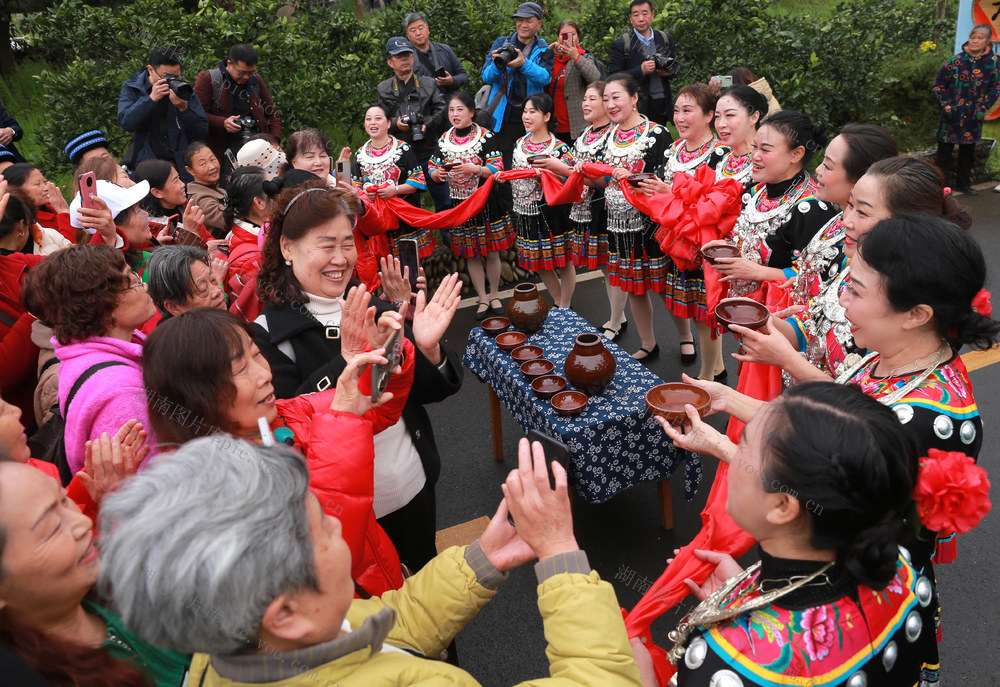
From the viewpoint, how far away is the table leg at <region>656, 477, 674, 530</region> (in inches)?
133

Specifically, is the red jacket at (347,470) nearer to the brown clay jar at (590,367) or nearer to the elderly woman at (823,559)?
the elderly woman at (823,559)

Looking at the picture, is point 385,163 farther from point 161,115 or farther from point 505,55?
point 161,115

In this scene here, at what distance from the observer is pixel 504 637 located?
9.57ft

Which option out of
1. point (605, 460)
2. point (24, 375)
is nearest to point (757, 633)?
point (605, 460)

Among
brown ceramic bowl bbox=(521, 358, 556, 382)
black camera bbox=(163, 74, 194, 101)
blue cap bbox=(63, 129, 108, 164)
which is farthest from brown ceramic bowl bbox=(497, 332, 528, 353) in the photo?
black camera bbox=(163, 74, 194, 101)

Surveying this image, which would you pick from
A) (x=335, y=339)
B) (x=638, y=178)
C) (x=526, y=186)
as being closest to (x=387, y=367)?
(x=335, y=339)

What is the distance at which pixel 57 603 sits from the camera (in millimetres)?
1296

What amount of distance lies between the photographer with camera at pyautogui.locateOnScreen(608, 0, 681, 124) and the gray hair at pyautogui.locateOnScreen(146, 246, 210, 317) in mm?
5209

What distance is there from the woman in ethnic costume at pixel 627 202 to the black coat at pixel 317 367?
2589mm

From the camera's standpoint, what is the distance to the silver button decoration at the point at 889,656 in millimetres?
1357

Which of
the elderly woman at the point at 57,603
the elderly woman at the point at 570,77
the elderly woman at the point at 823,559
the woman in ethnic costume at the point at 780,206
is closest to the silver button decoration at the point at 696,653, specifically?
the elderly woman at the point at 823,559

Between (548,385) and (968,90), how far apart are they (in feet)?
22.2

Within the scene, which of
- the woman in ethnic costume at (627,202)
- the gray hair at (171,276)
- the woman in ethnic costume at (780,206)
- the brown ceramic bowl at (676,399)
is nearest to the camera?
the brown ceramic bowl at (676,399)

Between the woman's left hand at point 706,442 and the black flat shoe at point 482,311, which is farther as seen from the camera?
the black flat shoe at point 482,311
